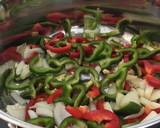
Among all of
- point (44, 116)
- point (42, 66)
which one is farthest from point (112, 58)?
point (44, 116)

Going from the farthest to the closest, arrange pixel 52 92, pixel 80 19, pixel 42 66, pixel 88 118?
pixel 80 19 < pixel 42 66 < pixel 52 92 < pixel 88 118

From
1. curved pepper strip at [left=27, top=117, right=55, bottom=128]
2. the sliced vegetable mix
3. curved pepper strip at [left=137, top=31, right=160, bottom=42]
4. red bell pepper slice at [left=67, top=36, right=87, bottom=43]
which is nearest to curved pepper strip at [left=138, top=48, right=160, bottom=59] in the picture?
the sliced vegetable mix

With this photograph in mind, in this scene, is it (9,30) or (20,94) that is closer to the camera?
(20,94)

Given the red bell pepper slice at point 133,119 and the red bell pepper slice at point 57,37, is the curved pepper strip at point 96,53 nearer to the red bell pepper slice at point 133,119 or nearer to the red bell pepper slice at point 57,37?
the red bell pepper slice at point 57,37

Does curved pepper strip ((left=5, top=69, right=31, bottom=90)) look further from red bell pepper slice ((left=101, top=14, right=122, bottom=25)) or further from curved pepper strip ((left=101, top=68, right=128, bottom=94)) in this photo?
red bell pepper slice ((left=101, top=14, right=122, bottom=25))

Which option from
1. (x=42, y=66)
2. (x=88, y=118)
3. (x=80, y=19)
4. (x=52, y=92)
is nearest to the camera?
(x=88, y=118)

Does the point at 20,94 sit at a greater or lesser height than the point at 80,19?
lesser

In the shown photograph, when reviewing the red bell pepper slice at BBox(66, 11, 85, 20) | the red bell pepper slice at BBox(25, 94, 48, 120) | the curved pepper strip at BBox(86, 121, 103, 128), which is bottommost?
the red bell pepper slice at BBox(25, 94, 48, 120)

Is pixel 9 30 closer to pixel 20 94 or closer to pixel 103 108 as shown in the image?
pixel 20 94

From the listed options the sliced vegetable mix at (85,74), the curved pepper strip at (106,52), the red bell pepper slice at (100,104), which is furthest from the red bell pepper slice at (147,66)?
the red bell pepper slice at (100,104)
